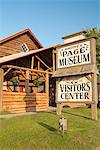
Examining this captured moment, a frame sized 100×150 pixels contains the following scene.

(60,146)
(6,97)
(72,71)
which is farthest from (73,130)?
(6,97)

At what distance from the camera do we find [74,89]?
1229 centimetres

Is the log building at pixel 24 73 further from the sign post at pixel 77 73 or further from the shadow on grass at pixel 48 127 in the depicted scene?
the shadow on grass at pixel 48 127

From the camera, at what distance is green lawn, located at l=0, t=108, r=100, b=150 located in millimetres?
6562

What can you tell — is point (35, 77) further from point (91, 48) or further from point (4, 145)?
point (4, 145)

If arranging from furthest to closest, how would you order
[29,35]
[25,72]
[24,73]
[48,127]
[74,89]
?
1. [29,35]
2. [24,73]
3. [25,72]
4. [74,89]
5. [48,127]

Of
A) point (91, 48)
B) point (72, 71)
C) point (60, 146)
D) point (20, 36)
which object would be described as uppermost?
point (20, 36)

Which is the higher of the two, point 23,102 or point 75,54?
point 75,54

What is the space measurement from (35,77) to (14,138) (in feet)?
49.4

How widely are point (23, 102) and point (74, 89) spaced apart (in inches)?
239

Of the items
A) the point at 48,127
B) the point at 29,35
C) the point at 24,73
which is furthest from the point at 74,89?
the point at 29,35

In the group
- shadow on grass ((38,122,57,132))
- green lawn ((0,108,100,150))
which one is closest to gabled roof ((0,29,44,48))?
green lawn ((0,108,100,150))

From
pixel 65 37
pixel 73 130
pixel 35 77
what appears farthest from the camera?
pixel 35 77

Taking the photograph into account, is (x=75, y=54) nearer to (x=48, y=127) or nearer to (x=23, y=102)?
(x=48, y=127)

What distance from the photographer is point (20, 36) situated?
23750 mm
